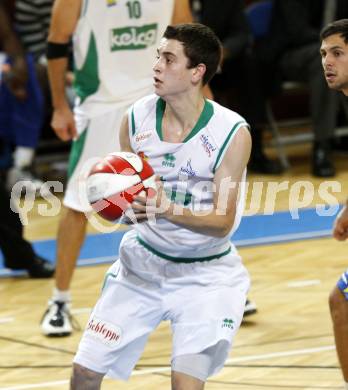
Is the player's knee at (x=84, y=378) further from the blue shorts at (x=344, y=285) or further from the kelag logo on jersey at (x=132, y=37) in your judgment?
the kelag logo on jersey at (x=132, y=37)

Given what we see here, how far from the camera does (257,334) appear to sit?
19.0ft

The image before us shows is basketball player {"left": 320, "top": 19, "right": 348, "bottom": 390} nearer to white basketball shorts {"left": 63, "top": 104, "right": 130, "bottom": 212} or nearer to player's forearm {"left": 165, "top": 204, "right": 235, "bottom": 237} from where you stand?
player's forearm {"left": 165, "top": 204, "right": 235, "bottom": 237}

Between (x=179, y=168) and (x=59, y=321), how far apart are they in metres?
1.90

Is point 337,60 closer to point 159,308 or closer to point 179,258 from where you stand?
point 179,258

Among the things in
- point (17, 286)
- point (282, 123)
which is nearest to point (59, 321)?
point (17, 286)

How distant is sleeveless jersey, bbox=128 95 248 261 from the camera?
4203mm

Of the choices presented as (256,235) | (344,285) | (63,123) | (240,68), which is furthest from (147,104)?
(240,68)

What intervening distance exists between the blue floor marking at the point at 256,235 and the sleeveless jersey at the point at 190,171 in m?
3.01

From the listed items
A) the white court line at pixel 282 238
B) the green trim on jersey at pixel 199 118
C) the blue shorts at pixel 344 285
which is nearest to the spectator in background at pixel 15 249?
the white court line at pixel 282 238

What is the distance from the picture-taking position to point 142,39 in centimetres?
595

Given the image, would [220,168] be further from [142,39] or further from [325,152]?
[325,152]

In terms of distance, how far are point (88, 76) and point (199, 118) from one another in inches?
70.8

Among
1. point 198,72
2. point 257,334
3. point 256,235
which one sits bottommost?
point 256,235

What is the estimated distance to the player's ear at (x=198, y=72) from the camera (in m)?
4.28
